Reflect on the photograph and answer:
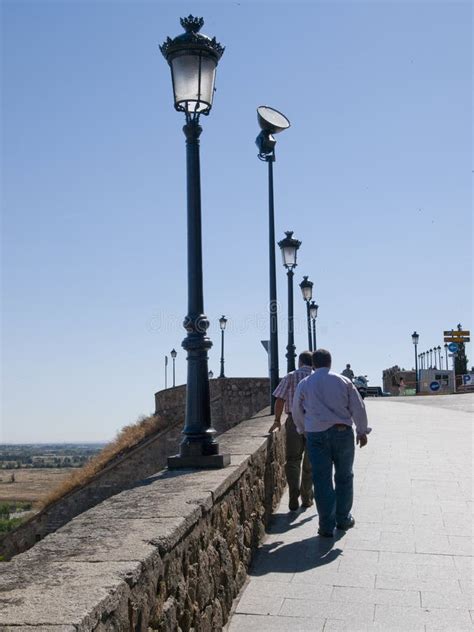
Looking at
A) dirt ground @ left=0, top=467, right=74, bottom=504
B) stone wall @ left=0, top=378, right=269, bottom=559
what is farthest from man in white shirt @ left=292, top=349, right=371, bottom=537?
dirt ground @ left=0, top=467, right=74, bottom=504

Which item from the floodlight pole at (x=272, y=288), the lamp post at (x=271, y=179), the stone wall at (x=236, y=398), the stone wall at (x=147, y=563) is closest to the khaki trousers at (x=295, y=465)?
the stone wall at (x=147, y=563)

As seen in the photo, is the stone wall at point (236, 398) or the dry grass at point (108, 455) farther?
the dry grass at point (108, 455)

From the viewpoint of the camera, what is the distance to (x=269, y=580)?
19.1 ft

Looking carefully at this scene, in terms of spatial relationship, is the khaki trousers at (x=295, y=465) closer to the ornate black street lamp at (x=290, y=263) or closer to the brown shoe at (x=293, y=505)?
the brown shoe at (x=293, y=505)

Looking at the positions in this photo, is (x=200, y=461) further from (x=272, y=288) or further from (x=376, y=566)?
(x=272, y=288)

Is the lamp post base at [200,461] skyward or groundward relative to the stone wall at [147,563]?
skyward

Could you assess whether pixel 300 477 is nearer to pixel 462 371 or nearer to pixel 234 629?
pixel 234 629

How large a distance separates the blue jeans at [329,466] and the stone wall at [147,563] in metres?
0.75

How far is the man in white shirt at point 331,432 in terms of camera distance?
695 centimetres

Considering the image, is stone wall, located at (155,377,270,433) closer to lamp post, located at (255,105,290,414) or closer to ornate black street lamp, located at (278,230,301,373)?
ornate black street lamp, located at (278,230,301,373)

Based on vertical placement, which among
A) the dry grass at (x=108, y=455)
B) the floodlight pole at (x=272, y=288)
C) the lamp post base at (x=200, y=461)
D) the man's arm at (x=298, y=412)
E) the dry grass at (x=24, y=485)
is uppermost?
the floodlight pole at (x=272, y=288)

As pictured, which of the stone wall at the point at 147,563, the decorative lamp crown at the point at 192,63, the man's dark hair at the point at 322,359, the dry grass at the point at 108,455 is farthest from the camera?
the dry grass at the point at 108,455

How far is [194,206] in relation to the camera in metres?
6.77

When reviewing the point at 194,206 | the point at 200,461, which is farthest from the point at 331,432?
the point at 194,206
